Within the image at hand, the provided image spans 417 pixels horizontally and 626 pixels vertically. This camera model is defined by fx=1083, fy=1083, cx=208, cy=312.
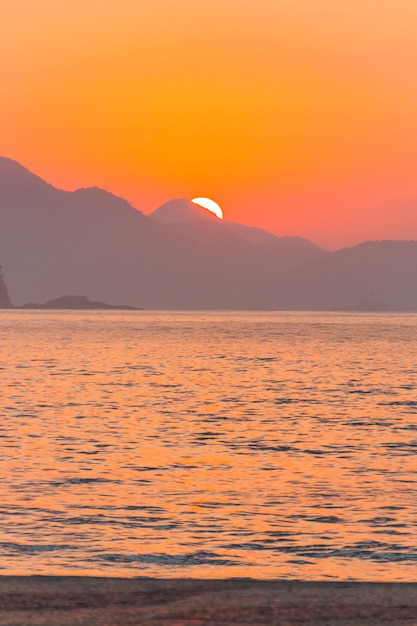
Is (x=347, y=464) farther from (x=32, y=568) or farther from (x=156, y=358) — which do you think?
(x=156, y=358)

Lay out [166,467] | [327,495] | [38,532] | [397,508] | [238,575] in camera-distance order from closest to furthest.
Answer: [238,575]
[38,532]
[397,508]
[327,495]
[166,467]

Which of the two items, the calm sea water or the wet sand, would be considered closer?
the wet sand

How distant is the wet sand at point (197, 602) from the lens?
31.3ft

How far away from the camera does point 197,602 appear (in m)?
10.2

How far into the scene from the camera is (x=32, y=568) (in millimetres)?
15039

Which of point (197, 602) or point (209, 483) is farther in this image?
point (209, 483)

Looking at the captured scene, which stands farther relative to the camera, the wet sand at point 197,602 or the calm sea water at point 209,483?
the calm sea water at point 209,483

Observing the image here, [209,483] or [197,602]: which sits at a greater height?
[197,602]

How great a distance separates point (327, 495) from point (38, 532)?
742cm

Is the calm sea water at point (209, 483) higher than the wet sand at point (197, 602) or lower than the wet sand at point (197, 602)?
lower

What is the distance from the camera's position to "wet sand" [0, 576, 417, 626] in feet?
31.3

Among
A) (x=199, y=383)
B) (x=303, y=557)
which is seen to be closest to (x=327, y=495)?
(x=303, y=557)

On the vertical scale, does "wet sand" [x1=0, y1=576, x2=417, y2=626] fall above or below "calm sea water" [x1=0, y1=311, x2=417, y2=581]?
above

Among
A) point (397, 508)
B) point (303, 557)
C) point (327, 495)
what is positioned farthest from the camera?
point (327, 495)
